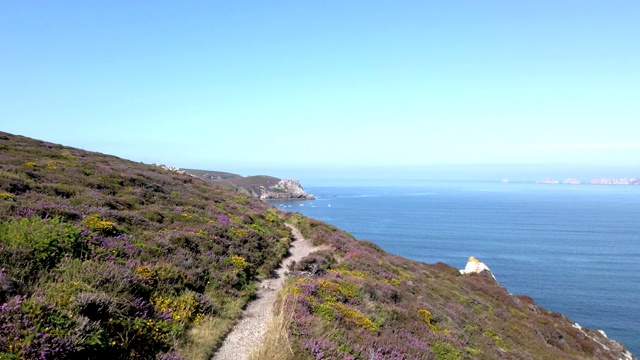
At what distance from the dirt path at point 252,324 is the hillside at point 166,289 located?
1.07ft

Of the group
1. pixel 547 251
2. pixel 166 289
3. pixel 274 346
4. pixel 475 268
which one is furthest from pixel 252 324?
pixel 547 251

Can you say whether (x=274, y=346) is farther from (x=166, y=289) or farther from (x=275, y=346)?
(x=166, y=289)

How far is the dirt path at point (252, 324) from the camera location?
8.81 metres

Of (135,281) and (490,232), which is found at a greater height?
(135,281)

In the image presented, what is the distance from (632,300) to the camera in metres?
62.2

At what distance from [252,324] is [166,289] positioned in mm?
2650

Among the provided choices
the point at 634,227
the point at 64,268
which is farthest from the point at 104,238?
the point at 634,227

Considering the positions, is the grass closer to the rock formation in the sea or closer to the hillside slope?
the hillside slope

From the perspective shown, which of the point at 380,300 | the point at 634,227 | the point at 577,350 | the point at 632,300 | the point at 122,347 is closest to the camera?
the point at 122,347

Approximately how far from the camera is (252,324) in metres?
10.9

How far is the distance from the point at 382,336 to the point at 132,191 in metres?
18.4

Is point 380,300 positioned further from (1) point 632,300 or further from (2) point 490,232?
(2) point 490,232

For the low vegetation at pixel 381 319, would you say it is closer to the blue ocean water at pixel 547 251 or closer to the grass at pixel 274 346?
the grass at pixel 274 346

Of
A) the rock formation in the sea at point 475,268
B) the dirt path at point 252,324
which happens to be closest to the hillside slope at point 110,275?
the dirt path at point 252,324
